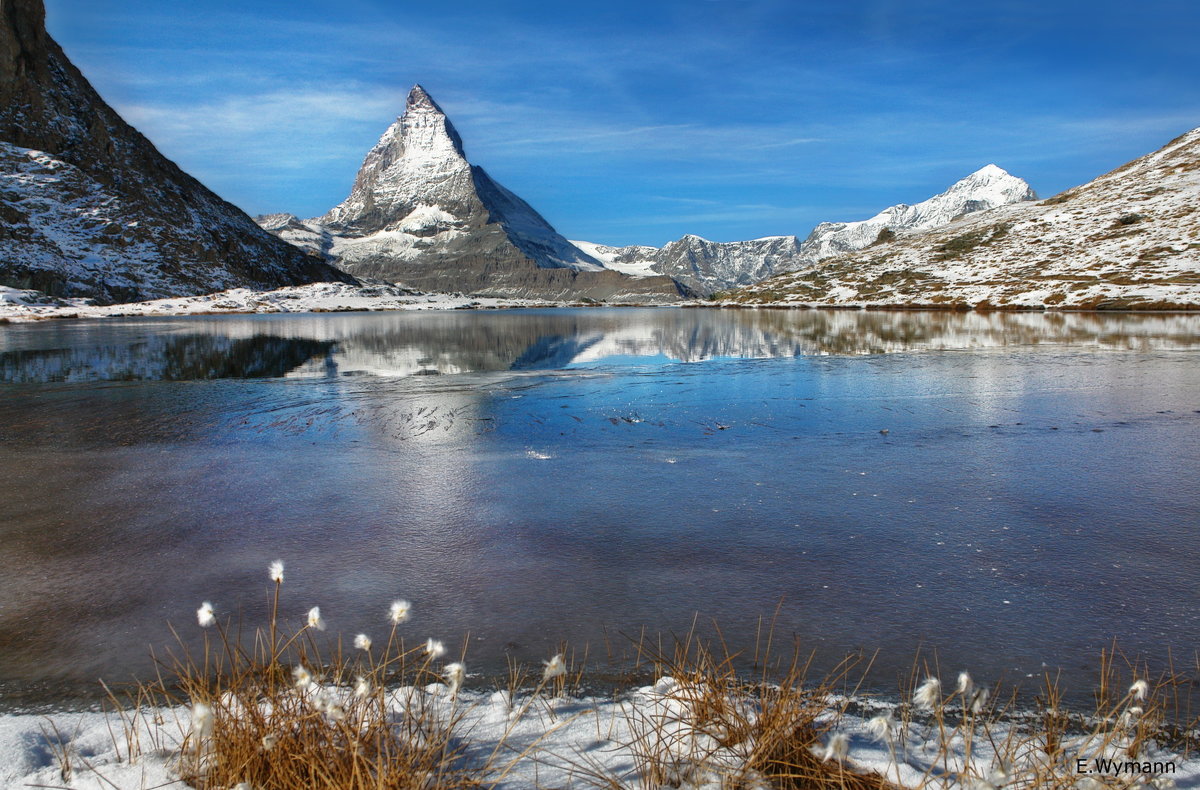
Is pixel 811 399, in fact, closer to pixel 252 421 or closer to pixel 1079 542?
pixel 1079 542

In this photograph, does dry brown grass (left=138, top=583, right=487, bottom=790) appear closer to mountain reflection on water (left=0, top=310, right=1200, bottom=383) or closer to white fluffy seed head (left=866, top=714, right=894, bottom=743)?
white fluffy seed head (left=866, top=714, right=894, bottom=743)

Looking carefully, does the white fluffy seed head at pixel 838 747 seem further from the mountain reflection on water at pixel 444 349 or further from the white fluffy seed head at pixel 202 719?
the mountain reflection on water at pixel 444 349

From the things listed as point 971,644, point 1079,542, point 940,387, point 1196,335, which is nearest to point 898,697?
point 971,644

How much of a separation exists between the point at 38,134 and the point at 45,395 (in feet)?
537

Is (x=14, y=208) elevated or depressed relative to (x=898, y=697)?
elevated

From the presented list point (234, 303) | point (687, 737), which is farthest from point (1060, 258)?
point (234, 303)

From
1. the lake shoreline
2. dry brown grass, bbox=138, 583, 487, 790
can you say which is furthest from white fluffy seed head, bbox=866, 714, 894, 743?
the lake shoreline

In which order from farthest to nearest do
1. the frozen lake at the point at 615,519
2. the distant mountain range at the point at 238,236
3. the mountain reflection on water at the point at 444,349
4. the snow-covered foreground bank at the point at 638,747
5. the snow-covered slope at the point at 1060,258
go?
the distant mountain range at the point at 238,236
the snow-covered slope at the point at 1060,258
the mountain reflection on water at the point at 444,349
the frozen lake at the point at 615,519
the snow-covered foreground bank at the point at 638,747

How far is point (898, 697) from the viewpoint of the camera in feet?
12.7

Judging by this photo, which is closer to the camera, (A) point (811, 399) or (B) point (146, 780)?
(B) point (146, 780)

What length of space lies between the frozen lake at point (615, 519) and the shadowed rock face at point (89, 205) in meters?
117

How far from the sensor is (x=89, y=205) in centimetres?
13150
